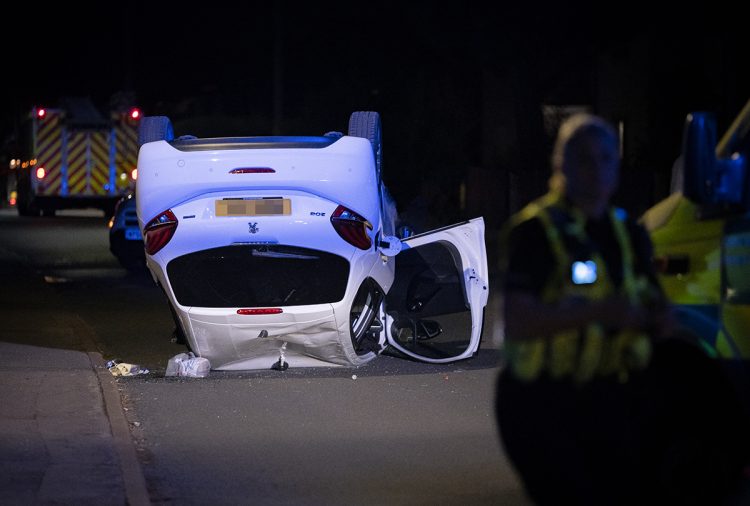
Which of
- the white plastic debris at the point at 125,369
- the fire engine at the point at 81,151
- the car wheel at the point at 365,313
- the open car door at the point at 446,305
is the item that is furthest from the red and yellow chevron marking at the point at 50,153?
the car wheel at the point at 365,313

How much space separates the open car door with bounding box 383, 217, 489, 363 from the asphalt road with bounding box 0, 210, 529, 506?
256 millimetres

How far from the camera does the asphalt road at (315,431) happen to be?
24.8ft

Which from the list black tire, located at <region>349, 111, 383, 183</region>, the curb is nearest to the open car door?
black tire, located at <region>349, 111, 383, 183</region>

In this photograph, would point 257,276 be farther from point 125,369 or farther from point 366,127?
point 366,127

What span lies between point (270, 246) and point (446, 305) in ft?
14.0

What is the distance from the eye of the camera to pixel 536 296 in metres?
4.54

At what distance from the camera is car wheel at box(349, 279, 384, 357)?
37.0ft

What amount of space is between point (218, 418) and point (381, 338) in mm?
2309

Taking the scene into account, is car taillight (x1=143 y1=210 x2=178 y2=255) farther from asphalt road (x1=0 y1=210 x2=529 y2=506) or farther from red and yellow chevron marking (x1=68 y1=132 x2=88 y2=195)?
red and yellow chevron marking (x1=68 y1=132 x2=88 y2=195)

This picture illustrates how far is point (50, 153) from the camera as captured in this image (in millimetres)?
36719

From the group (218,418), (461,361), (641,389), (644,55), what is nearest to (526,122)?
(644,55)

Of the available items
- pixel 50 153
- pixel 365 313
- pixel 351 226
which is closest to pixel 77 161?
pixel 50 153

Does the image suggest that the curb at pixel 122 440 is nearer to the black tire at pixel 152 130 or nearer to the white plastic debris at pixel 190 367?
the white plastic debris at pixel 190 367

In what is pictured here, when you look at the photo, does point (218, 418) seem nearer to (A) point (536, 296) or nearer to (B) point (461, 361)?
(B) point (461, 361)
